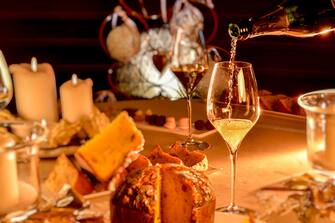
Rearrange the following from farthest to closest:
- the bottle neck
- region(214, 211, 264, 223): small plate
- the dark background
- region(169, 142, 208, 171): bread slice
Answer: the dark background, the bottle neck, region(169, 142, 208, 171): bread slice, region(214, 211, 264, 223): small plate

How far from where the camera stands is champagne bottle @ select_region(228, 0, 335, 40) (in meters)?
1.52

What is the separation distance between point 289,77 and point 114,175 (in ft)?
11.8

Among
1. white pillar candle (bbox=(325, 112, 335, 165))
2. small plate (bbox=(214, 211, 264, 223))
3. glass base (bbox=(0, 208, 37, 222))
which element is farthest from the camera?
small plate (bbox=(214, 211, 264, 223))

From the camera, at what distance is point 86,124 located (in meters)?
1.43

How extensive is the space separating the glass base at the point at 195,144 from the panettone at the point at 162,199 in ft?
1.99

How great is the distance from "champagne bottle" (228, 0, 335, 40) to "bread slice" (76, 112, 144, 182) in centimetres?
66

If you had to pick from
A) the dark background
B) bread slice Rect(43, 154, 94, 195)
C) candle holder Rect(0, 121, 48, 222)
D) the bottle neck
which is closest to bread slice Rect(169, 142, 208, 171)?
bread slice Rect(43, 154, 94, 195)

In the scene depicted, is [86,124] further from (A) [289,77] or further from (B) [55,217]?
(A) [289,77]

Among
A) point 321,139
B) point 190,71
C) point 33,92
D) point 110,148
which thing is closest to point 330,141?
point 321,139

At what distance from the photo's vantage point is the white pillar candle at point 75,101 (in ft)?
5.11

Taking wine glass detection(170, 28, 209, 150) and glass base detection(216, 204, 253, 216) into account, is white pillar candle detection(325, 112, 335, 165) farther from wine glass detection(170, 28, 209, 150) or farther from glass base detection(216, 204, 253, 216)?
wine glass detection(170, 28, 209, 150)

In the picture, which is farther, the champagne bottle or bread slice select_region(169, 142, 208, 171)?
the champagne bottle

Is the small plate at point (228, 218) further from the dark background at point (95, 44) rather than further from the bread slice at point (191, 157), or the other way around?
the dark background at point (95, 44)

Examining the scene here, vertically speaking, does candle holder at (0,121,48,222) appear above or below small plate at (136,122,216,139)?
above
